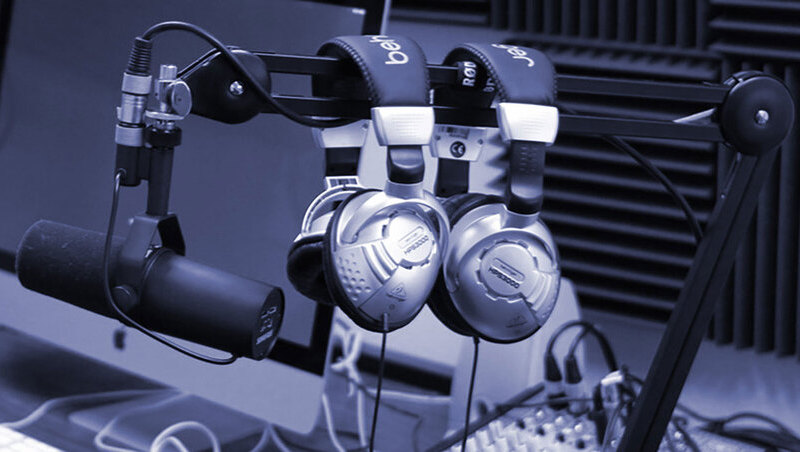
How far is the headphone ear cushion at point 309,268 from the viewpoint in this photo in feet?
1.98

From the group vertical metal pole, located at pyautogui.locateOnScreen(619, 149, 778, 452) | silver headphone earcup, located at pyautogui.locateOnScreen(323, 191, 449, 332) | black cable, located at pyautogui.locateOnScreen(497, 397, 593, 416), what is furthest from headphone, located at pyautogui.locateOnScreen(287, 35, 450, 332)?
black cable, located at pyautogui.locateOnScreen(497, 397, 593, 416)

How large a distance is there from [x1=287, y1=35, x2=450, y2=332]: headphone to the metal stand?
0.16 ft

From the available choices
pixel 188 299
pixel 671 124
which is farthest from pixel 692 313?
pixel 188 299

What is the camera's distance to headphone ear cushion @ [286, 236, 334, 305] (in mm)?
604

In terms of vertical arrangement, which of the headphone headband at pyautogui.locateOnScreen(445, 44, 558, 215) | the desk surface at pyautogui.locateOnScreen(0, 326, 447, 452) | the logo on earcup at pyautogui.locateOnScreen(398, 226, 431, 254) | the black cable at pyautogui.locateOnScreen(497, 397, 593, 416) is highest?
the headphone headband at pyautogui.locateOnScreen(445, 44, 558, 215)

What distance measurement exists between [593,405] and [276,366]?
0.35m

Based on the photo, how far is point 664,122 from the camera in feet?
2.22

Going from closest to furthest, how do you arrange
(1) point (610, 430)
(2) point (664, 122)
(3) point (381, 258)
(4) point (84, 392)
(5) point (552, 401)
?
(3) point (381, 258) → (2) point (664, 122) → (1) point (610, 430) → (5) point (552, 401) → (4) point (84, 392)

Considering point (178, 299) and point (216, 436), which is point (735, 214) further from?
point (216, 436)

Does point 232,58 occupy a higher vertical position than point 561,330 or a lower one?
higher

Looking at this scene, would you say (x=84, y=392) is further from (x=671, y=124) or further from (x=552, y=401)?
(x=671, y=124)

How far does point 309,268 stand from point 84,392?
0.71 metres

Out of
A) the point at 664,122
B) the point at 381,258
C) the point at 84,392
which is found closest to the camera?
the point at 381,258

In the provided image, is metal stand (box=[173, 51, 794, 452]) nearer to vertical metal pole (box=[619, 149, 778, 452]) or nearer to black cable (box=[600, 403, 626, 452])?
vertical metal pole (box=[619, 149, 778, 452])
